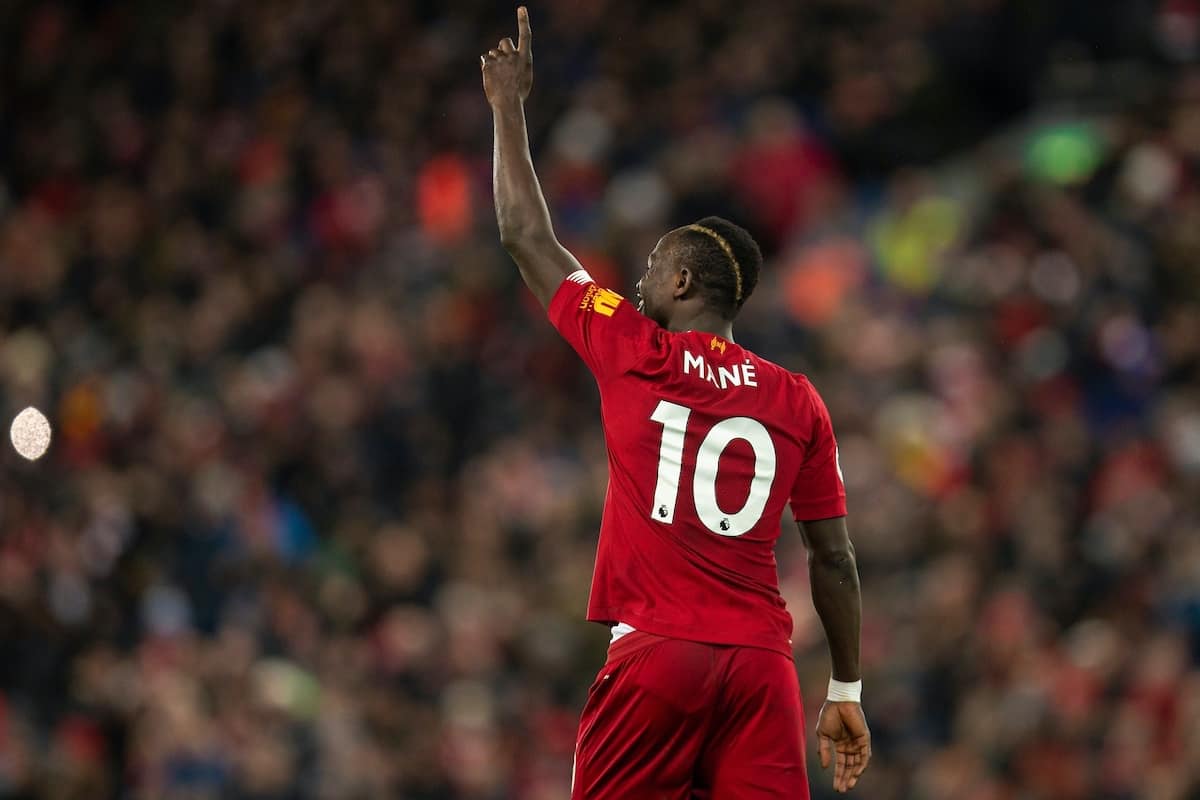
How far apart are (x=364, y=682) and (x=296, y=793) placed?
2.98 ft

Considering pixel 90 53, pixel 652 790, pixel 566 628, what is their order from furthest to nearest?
pixel 90 53 < pixel 566 628 < pixel 652 790

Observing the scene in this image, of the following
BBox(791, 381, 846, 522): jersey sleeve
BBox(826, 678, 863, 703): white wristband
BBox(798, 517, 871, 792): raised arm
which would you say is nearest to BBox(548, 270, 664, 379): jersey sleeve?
BBox(791, 381, 846, 522): jersey sleeve

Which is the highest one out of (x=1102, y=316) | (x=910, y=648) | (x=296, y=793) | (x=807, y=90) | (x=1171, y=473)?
(x=807, y=90)

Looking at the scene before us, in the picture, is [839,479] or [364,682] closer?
[839,479]

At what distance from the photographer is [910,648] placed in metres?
10.1

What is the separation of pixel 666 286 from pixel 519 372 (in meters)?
8.00

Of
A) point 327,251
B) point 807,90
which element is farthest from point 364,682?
point 807,90

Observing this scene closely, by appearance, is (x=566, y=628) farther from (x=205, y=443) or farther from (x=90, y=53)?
(x=90, y=53)

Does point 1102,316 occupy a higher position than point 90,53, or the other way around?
point 90,53

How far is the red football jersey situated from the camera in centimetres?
486

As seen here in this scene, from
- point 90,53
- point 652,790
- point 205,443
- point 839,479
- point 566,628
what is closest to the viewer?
point 652,790

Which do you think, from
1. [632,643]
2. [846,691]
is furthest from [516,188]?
[846,691]

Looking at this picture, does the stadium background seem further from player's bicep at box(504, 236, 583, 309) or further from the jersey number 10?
player's bicep at box(504, 236, 583, 309)

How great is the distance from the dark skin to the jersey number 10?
0.94ft
